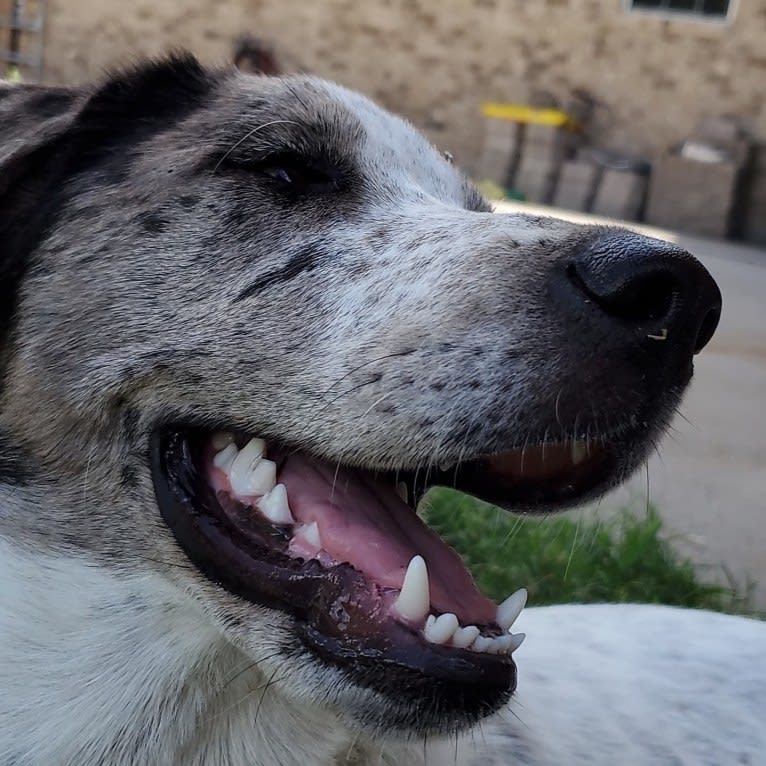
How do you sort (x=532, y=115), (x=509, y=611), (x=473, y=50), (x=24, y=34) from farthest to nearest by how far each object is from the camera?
(x=24, y=34), (x=473, y=50), (x=532, y=115), (x=509, y=611)

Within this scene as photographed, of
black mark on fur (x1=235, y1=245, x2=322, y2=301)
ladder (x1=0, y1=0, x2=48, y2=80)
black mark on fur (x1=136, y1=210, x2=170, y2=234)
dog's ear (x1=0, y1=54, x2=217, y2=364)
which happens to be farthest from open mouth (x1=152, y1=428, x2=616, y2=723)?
ladder (x1=0, y1=0, x2=48, y2=80)

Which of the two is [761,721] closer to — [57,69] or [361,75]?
[361,75]

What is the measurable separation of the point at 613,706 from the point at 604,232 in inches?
44.5

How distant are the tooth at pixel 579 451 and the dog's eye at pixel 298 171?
0.80 metres

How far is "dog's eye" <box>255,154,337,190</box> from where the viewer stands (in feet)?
7.43

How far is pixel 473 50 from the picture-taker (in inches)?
652

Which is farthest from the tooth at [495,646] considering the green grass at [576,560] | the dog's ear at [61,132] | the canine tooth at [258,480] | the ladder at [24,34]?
the ladder at [24,34]

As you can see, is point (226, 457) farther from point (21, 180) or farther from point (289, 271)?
point (21, 180)

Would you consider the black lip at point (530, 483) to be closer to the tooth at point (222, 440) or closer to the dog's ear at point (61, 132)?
the tooth at point (222, 440)

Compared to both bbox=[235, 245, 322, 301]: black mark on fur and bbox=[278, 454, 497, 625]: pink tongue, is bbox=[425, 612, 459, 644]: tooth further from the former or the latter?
bbox=[235, 245, 322, 301]: black mark on fur

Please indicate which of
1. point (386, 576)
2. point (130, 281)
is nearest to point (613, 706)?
point (386, 576)

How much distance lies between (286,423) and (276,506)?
15cm

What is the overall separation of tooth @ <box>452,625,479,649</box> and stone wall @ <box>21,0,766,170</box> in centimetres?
1469

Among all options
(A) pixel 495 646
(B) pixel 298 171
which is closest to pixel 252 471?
(A) pixel 495 646
